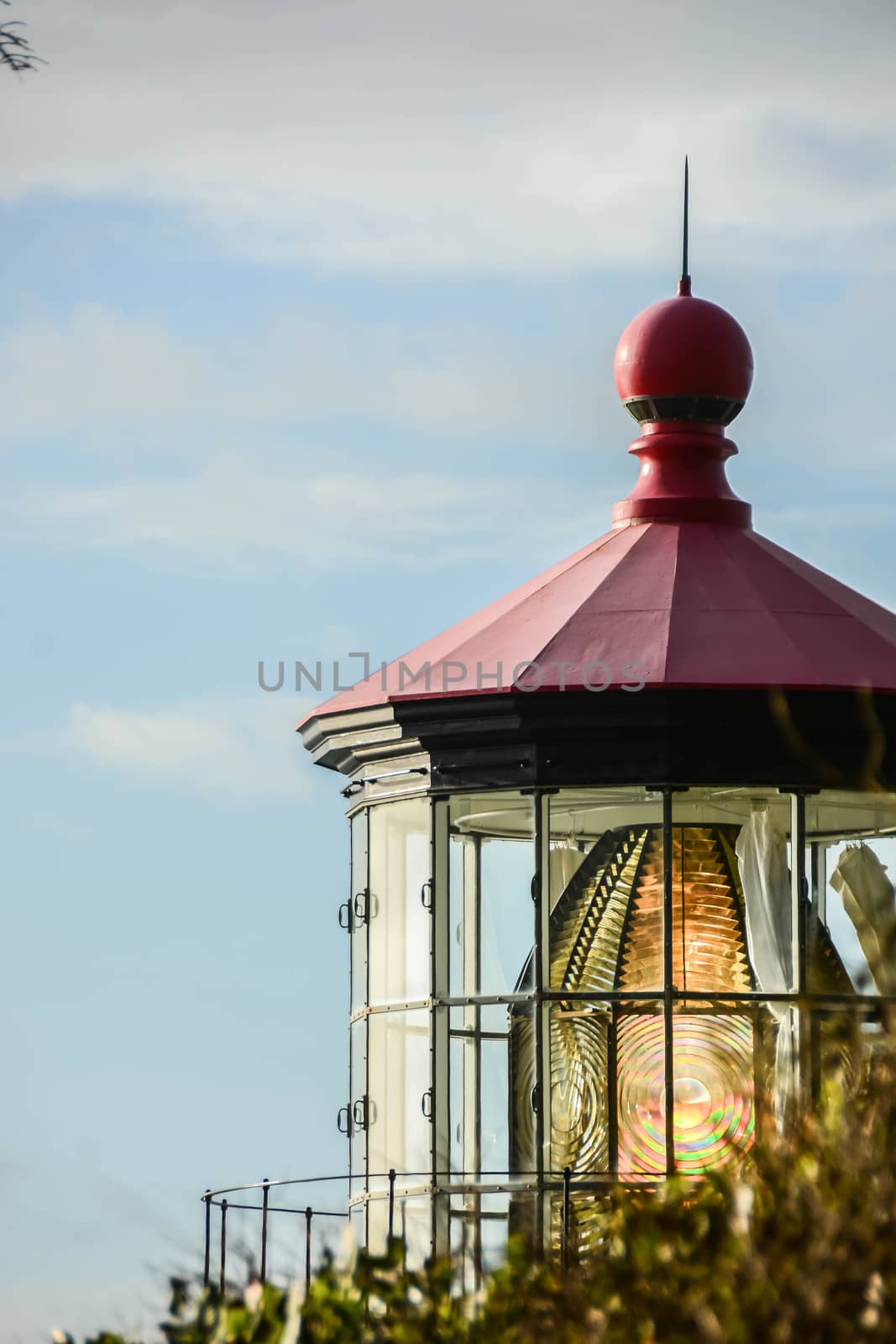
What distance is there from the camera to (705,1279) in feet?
19.4

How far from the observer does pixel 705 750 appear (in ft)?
32.8

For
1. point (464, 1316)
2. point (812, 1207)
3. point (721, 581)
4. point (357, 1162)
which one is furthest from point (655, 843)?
point (812, 1207)

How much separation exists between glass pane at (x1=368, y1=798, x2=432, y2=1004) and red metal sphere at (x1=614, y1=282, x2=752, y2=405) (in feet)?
7.71

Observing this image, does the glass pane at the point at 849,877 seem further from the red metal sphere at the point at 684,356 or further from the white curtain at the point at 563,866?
the red metal sphere at the point at 684,356

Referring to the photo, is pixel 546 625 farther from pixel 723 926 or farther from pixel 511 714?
pixel 723 926

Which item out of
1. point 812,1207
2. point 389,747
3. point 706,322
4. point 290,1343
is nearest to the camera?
point 812,1207

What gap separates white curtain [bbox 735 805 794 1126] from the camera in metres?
10.1

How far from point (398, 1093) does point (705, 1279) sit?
4.93 m

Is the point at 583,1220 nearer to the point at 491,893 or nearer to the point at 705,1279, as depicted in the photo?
the point at 491,893

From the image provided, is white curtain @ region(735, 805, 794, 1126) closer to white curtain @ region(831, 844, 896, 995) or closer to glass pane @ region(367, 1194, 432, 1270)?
white curtain @ region(831, 844, 896, 995)

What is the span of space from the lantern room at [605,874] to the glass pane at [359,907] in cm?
3

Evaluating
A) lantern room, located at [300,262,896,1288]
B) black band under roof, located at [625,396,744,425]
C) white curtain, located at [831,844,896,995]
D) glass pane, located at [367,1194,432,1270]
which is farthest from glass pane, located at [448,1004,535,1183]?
black band under roof, located at [625,396,744,425]

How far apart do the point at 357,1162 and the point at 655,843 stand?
202 cm

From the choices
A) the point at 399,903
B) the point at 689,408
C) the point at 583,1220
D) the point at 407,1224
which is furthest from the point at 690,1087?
the point at 689,408
